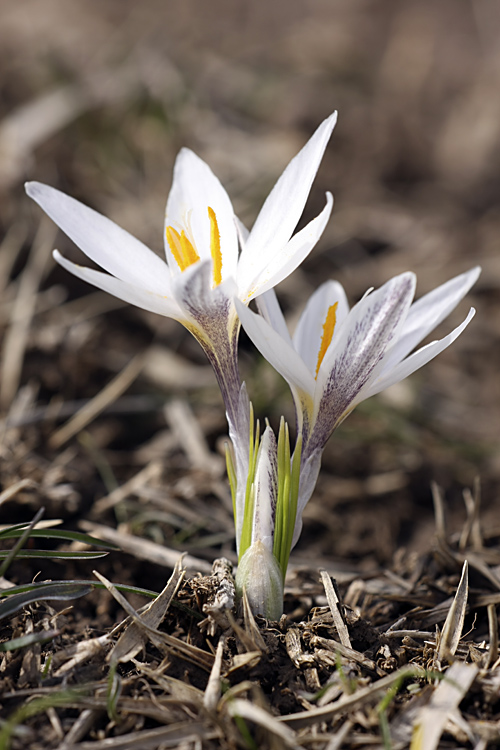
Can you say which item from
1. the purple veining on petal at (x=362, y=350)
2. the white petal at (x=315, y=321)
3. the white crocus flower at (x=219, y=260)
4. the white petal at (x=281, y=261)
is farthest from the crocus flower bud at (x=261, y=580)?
the white petal at (x=281, y=261)

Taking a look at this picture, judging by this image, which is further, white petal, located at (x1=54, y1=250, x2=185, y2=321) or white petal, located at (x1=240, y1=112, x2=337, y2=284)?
white petal, located at (x1=240, y1=112, x2=337, y2=284)

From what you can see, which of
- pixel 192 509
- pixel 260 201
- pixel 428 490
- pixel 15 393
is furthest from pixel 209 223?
pixel 260 201

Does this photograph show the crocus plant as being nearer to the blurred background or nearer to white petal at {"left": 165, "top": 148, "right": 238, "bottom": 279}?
white petal at {"left": 165, "top": 148, "right": 238, "bottom": 279}

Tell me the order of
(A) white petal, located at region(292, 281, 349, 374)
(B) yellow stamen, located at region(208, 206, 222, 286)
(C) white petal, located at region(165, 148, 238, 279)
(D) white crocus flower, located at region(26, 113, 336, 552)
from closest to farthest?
(D) white crocus flower, located at region(26, 113, 336, 552) < (B) yellow stamen, located at region(208, 206, 222, 286) < (C) white petal, located at region(165, 148, 238, 279) < (A) white petal, located at region(292, 281, 349, 374)

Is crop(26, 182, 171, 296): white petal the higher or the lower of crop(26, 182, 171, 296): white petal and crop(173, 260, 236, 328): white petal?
the higher

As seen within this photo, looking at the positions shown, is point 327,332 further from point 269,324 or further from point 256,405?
→ point 256,405

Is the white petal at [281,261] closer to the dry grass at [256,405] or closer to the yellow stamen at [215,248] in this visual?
the yellow stamen at [215,248]

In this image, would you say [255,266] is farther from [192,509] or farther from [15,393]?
[15,393]

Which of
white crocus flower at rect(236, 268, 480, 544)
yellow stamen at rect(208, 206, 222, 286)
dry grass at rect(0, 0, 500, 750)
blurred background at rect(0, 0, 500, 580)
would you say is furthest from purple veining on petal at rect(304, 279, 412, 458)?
blurred background at rect(0, 0, 500, 580)
